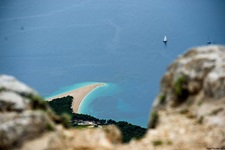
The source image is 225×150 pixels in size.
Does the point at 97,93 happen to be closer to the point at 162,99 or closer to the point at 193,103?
the point at 162,99

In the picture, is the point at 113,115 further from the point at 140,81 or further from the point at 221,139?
the point at 221,139

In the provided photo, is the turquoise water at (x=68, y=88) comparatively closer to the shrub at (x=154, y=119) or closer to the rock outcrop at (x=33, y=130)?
the shrub at (x=154, y=119)

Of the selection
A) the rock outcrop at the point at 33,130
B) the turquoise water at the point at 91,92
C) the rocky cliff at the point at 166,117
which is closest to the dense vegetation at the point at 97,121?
the turquoise water at the point at 91,92

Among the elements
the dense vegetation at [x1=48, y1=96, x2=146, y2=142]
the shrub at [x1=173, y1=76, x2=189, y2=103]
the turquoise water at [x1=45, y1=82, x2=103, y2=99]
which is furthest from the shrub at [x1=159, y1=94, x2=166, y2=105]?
the turquoise water at [x1=45, y1=82, x2=103, y2=99]

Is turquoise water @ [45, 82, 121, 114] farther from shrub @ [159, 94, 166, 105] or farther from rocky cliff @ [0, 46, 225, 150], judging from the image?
rocky cliff @ [0, 46, 225, 150]

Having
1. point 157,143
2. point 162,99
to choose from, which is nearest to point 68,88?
point 162,99

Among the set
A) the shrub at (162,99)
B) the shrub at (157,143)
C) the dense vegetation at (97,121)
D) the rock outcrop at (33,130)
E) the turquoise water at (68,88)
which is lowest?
the shrub at (157,143)

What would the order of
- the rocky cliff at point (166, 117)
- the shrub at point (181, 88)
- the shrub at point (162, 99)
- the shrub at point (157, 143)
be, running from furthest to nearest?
the shrub at point (162, 99), the shrub at point (181, 88), the shrub at point (157, 143), the rocky cliff at point (166, 117)
